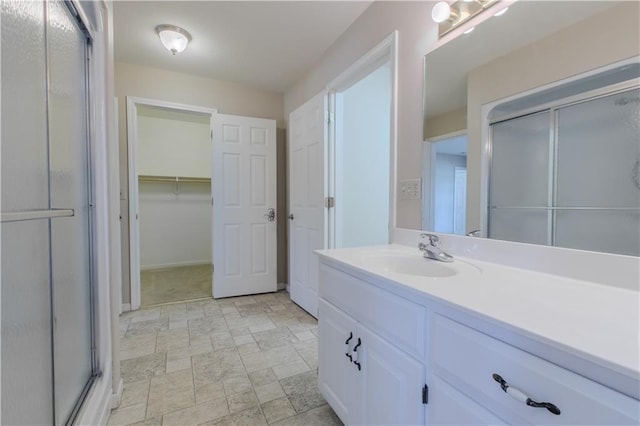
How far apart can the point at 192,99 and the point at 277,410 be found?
9.61 ft

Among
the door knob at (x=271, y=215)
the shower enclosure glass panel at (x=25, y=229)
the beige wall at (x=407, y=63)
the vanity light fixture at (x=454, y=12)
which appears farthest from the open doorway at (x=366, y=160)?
the shower enclosure glass panel at (x=25, y=229)

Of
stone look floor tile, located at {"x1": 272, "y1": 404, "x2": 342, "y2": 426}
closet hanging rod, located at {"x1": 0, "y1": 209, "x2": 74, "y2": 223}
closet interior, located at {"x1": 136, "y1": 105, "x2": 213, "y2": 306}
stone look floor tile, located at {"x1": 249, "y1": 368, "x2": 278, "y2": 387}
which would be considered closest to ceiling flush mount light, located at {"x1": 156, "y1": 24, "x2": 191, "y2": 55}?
closet hanging rod, located at {"x1": 0, "y1": 209, "x2": 74, "y2": 223}

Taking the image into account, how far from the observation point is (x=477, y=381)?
26.7 inches

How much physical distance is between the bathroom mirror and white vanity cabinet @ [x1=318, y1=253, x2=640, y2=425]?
19.8 inches

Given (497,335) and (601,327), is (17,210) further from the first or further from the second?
(601,327)

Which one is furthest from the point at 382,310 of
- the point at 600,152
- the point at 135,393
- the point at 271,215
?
the point at 271,215

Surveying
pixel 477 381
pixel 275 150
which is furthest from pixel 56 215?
pixel 275 150

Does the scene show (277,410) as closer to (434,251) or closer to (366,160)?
(434,251)

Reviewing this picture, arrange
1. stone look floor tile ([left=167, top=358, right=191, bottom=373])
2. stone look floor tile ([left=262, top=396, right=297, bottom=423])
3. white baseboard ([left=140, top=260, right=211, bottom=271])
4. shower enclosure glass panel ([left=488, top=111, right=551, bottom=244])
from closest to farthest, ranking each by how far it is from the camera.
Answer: shower enclosure glass panel ([left=488, top=111, right=551, bottom=244]) → stone look floor tile ([left=262, top=396, right=297, bottom=423]) → stone look floor tile ([left=167, top=358, right=191, bottom=373]) → white baseboard ([left=140, top=260, right=211, bottom=271])

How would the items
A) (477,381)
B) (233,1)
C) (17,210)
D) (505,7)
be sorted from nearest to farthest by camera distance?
(477,381) < (17,210) < (505,7) < (233,1)

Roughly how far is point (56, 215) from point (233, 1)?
1.71 meters

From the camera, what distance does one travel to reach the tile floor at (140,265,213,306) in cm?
319

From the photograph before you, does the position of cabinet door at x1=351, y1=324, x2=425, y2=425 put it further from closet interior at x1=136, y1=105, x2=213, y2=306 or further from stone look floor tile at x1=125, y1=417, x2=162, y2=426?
closet interior at x1=136, y1=105, x2=213, y2=306

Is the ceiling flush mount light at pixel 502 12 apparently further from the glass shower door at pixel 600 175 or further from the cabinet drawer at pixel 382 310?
the cabinet drawer at pixel 382 310
